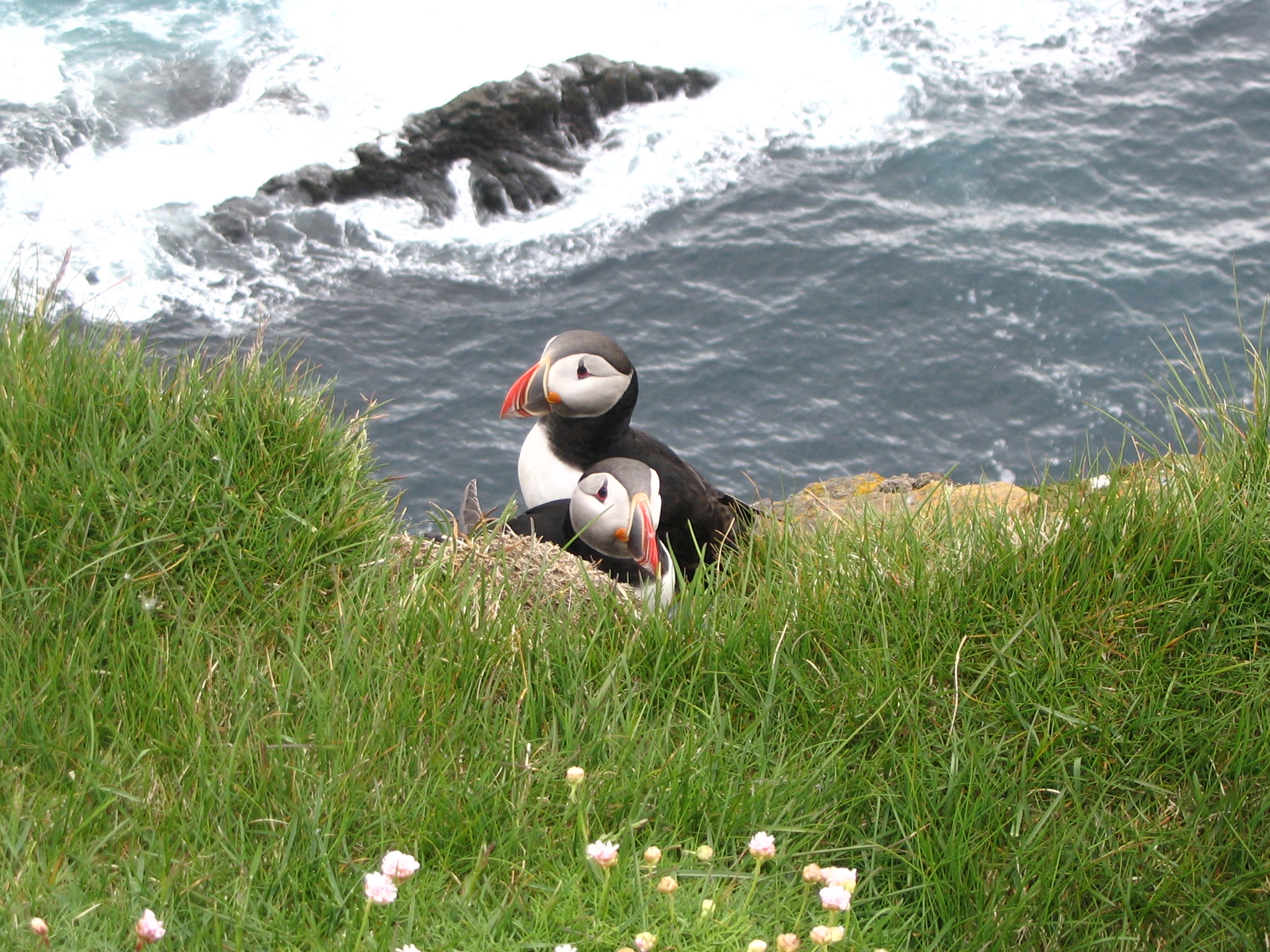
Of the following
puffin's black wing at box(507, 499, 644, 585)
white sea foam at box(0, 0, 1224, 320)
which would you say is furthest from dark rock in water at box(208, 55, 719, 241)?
puffin's black wing at box(507, 499, 644, 585)

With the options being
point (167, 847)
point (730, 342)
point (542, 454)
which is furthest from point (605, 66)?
point (167, 847)

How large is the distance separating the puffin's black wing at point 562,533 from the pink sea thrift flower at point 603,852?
8.32 ft

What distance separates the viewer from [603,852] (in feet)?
7.45

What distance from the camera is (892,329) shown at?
1390 cm

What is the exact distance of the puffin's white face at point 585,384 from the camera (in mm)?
6797

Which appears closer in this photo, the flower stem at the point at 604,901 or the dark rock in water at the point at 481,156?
the flower stem at the point at 604,901

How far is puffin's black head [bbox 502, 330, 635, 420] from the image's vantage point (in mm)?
6805

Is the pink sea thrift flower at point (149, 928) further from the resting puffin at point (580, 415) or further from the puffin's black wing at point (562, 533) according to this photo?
the resting puffin at point (580, 415)

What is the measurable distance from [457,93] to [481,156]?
2.12 meters

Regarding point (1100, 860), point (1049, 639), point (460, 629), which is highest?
point (460, 629)

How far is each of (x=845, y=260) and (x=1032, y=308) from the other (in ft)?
6.99

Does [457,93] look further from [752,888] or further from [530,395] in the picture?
[752,888]

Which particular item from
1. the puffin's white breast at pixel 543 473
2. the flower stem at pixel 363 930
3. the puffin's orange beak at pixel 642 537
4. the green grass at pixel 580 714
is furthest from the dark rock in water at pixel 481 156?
the flower stem at pixel 363 930

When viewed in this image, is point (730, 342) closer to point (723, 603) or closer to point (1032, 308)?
point (1032, 308)
